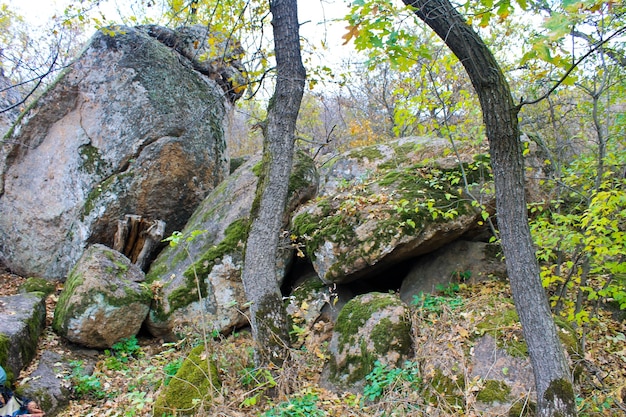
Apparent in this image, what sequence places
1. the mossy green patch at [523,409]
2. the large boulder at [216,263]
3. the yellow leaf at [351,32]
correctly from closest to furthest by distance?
the yellow leaf at [351,32]
the mossy green patch at [523,409]
the large boulder at [216,263]

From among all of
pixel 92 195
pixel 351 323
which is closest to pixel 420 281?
pixel 351 323

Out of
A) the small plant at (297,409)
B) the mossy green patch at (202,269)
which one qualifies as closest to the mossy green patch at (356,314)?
the small plant at (297,409)

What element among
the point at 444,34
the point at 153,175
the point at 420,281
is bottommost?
the point at 420,281

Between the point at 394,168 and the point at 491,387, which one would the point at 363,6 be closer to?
the point at 491,387

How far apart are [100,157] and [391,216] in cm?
619

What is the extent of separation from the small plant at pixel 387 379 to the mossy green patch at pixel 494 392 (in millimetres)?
627

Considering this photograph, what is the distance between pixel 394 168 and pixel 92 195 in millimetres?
6086

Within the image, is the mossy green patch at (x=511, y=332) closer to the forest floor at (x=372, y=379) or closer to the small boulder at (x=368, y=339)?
the forest floor at (x=372, y=379)

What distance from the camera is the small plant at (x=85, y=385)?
17.4ft

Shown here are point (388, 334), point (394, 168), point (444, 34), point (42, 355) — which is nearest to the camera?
point (444, 34)

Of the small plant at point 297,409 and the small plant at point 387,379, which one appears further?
the small plant at point 387,379

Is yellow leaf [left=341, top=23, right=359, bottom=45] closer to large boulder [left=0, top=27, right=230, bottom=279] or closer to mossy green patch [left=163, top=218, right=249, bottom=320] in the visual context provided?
mossy green patch [left=163, top=218, right=249, bottom=320]

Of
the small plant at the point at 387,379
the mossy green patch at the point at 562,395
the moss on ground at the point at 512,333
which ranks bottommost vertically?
the small plant at the point at 387,379

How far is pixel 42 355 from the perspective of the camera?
5.77 metres
